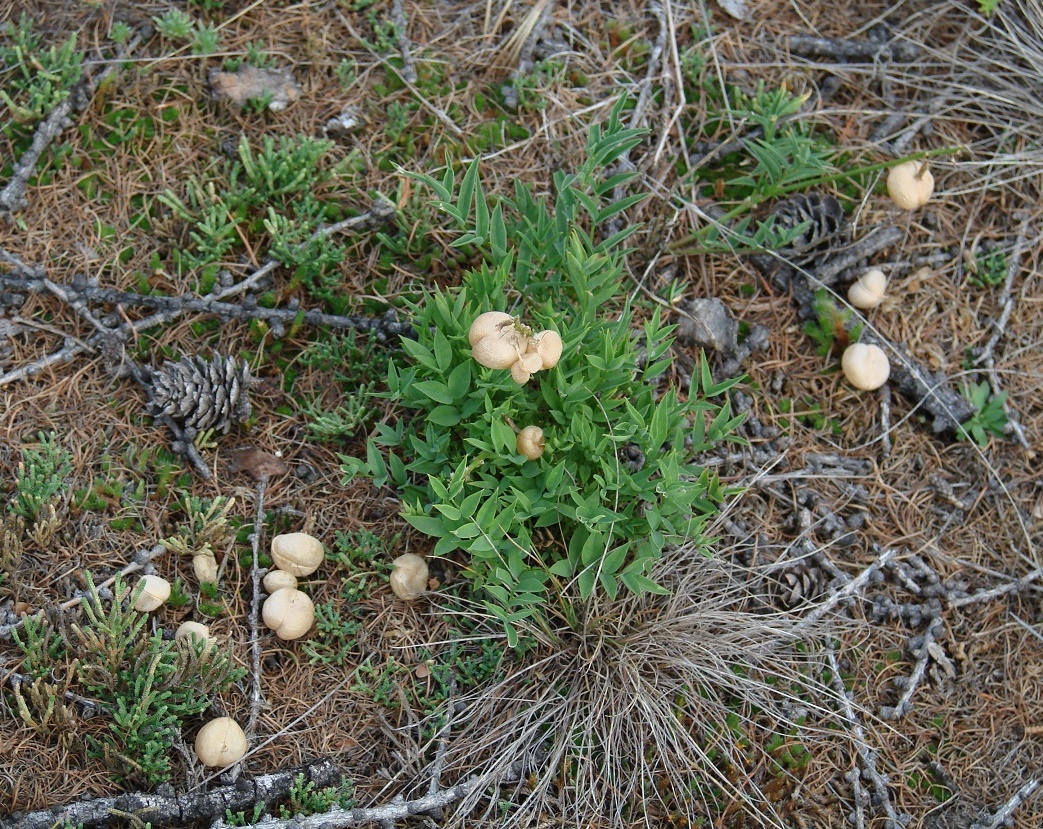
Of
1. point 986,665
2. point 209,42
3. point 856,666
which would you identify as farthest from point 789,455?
point 209,42

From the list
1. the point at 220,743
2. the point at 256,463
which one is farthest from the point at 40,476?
the point at 220,743

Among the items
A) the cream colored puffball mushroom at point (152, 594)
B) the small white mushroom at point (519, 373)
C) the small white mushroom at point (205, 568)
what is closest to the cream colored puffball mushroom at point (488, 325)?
the small white mushroom at point (519, 373)

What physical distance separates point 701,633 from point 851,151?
2.03 m

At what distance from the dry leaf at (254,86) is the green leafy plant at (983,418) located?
276 cm

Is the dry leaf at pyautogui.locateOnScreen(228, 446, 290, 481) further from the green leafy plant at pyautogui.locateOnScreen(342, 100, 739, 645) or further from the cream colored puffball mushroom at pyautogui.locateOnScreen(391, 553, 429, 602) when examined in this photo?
the cream colored puffball mushroom at pyautogui.locateOnScreen(391, 553, 429, 602)

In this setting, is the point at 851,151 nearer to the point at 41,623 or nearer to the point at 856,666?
the point at 856,666

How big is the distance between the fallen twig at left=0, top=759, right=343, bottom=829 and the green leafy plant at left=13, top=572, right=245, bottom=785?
0.23 feet

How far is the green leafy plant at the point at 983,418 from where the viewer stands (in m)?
3.31

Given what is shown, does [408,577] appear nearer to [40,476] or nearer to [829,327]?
[40,476]

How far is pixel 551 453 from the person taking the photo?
104 inches

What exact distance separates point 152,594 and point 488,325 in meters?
1.25

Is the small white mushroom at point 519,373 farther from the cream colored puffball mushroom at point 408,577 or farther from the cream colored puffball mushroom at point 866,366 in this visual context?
the cream colored puffball mushroom at point 866,366

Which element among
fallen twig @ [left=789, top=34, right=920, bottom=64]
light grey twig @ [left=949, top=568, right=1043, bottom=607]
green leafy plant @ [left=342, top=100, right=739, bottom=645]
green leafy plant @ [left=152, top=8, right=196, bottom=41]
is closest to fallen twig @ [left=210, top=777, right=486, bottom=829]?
green leafy plant @ [left=342, top=100, right=739, bottom=645]

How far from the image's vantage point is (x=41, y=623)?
2.53 m
